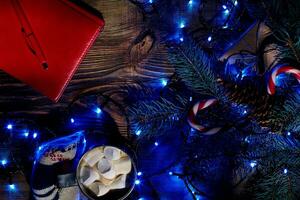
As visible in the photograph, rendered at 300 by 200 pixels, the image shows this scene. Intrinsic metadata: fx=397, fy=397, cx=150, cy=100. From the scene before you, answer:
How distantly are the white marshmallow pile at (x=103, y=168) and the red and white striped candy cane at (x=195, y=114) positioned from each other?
240 millimetres

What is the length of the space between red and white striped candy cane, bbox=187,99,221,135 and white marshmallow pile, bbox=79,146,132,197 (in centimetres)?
24

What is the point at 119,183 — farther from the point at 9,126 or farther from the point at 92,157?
the point at 9,126

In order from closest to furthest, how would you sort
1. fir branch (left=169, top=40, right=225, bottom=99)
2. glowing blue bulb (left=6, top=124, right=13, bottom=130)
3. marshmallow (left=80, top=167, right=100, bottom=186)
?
fir branch (left=169, top=40, right=225, bottom=99)
marshmallow (left=80, top=167, right=100, bottom=186)
glowing blue bulb (left=6, top=124, right=13, bottom=130)

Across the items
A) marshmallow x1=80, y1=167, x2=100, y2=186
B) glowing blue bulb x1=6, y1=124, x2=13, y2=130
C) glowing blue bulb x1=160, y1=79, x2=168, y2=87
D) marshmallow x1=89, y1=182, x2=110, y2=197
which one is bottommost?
marshmallow x1=89, y1=182, x2=110, y2=197

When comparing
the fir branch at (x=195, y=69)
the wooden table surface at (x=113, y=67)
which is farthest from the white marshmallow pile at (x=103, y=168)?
the fir branch at (x=195, y=69)

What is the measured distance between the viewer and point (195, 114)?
121 cm

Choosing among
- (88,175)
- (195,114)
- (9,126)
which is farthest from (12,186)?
(195,114)

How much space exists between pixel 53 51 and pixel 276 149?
30.3 inches

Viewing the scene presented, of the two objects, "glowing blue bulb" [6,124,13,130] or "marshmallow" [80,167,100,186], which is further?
"glowing blue bulb" [6,124,13,130]

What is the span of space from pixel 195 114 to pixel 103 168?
0.34 meters

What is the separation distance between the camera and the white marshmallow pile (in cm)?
126

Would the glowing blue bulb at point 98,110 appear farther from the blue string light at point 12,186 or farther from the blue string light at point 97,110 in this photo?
the blue string light at point 12,186

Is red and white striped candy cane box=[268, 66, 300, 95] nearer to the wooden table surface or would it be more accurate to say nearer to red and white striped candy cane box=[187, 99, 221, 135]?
red and white striped candy cane box=[187, 99, 221, 135]

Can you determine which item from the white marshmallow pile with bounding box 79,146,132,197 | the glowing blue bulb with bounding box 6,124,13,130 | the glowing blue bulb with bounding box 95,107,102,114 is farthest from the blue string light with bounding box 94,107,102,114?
the glowing blue bulb with bounding box 6,124,13,130
